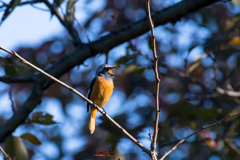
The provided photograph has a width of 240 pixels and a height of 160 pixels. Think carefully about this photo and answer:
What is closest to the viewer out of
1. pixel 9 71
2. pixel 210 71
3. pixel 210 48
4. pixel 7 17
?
pixel 7 17

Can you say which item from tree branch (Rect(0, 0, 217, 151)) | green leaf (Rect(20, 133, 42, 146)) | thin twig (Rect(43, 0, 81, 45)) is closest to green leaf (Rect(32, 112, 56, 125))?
green leaf (Rect(20, 133, 42, 146))

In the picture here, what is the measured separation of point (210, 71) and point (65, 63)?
4.30 metres

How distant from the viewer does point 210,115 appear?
4.52 m

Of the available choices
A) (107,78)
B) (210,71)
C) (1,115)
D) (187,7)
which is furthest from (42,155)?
(187,7)

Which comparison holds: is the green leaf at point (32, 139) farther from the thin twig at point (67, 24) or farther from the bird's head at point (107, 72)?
the bird's head at point (107, 72)

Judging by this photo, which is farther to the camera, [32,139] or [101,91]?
[101,91]

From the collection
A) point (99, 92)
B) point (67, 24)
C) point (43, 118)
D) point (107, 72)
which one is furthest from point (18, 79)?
point (107, 72)

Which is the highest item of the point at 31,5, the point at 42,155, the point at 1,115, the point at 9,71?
the point at 31,5

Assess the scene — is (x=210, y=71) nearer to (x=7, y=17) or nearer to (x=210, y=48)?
(x=210, y=48)

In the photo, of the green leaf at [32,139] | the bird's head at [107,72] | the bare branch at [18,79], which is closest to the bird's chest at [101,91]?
the bird's head at [107,72]

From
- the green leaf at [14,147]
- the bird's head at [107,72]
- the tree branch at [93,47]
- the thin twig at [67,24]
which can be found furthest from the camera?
the bird's head at [107,72]

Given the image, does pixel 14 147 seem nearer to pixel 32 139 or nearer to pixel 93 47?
pixel 32 139

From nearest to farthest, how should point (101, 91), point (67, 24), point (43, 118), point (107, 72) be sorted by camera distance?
point (43, 118)
point (67, 24)
point (101, 91)
point (107, 72)

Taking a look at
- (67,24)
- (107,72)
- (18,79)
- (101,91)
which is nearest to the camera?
(18,79)
